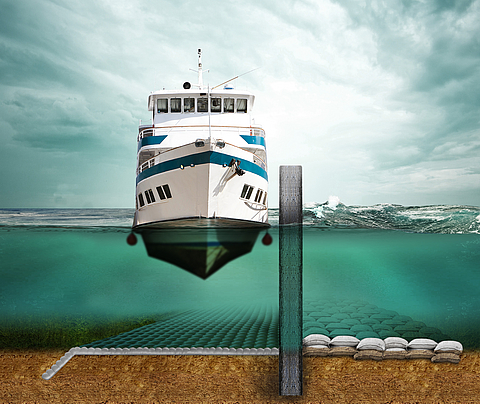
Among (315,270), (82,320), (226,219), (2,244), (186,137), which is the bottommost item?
(82,320)

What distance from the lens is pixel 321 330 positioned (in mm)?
8008

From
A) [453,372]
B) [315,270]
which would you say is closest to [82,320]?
[315,270]

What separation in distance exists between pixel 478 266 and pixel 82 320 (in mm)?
24668

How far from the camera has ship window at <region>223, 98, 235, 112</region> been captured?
48.9ft

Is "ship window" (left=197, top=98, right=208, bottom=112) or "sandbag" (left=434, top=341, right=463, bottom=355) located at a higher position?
"ship window" (left=197, top=98, right=208, bottom=112)

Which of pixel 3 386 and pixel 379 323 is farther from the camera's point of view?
pixel 379 323

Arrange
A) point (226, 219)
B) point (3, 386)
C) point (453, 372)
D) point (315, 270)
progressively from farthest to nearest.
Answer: point (315, 270) < point (226, 219) < point (453, 372) < point (3, 386)

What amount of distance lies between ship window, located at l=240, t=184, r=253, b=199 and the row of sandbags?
513 cm

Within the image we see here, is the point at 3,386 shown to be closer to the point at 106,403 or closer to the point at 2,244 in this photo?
the point at 106,403

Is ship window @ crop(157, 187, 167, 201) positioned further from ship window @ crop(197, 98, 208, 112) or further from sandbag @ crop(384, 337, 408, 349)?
sandbag @ crop(384, 337, 408, 349)

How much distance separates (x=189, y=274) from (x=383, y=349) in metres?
12.8

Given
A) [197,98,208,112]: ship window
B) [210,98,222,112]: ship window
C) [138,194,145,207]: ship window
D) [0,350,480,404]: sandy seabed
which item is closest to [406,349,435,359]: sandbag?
[0,350,480,404]: sandy seabed

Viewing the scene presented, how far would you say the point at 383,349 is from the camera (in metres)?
6.51

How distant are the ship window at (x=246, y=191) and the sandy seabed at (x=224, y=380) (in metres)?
5.31
